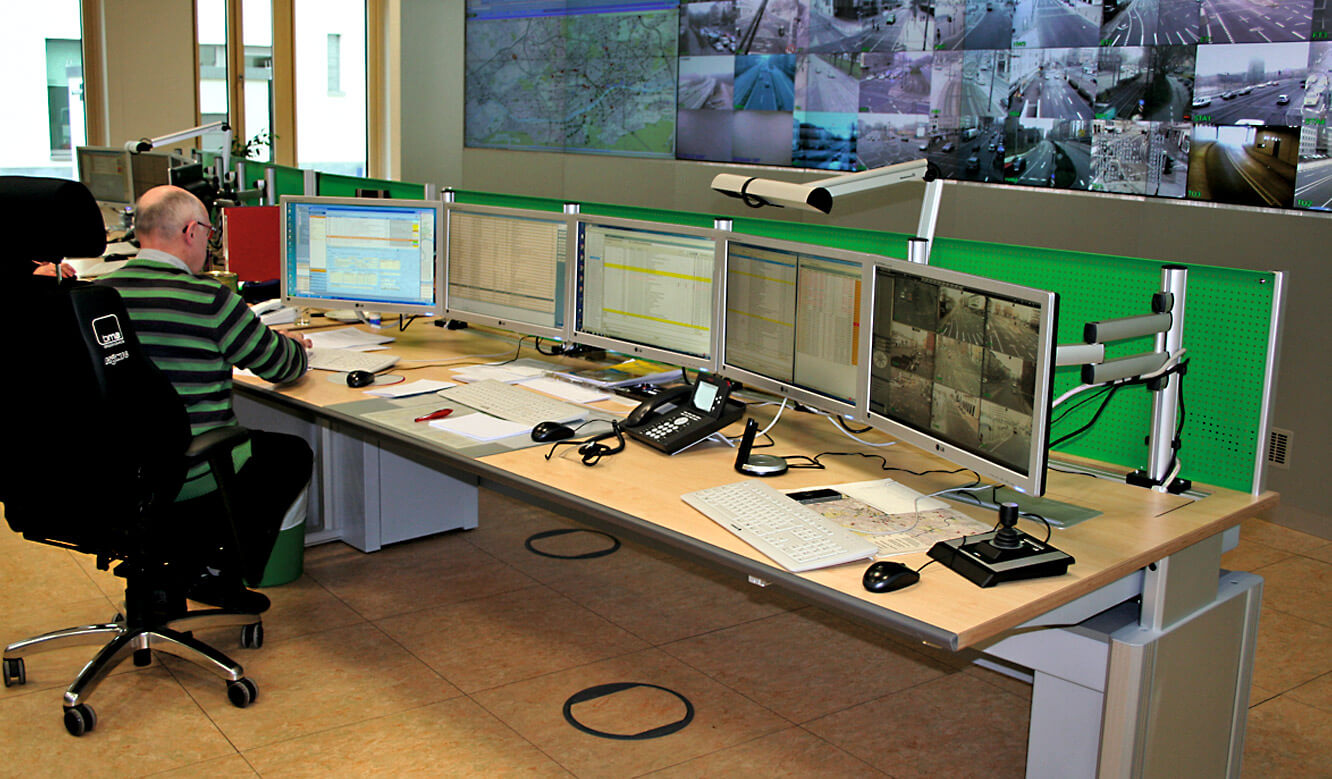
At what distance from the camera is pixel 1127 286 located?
2.32 meters

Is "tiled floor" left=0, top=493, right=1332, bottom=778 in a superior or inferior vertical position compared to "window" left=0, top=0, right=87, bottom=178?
inferior

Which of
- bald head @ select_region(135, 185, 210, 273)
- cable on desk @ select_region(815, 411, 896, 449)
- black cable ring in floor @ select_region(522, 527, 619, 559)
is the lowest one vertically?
black cable ring in floor @ select_region(522, 527, 619, 559)

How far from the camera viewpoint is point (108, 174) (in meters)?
6.24

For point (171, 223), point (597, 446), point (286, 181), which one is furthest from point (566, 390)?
point (286, 181)

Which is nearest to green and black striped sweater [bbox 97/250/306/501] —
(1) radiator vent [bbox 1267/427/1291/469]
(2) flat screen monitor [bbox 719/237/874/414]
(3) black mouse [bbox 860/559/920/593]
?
(2) flat screen monitor [bbox 719/237/874/414]

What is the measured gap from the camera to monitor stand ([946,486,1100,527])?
207 centimetres

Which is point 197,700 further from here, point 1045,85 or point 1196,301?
point 1045,85

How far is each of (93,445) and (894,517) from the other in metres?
1.67

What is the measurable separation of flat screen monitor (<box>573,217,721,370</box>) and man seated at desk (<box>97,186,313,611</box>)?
834 mm

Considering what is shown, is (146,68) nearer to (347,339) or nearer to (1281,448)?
(347,339)

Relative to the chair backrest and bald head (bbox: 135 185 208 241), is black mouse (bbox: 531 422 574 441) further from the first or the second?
bald head (bbox: 135 185 208 241)

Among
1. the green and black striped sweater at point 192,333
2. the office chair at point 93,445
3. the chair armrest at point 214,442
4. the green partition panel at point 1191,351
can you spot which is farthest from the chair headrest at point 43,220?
the green partition panel at point 1191,351

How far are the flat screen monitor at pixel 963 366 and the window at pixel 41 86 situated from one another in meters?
7.21

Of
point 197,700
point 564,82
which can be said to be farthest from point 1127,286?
point 564,82
